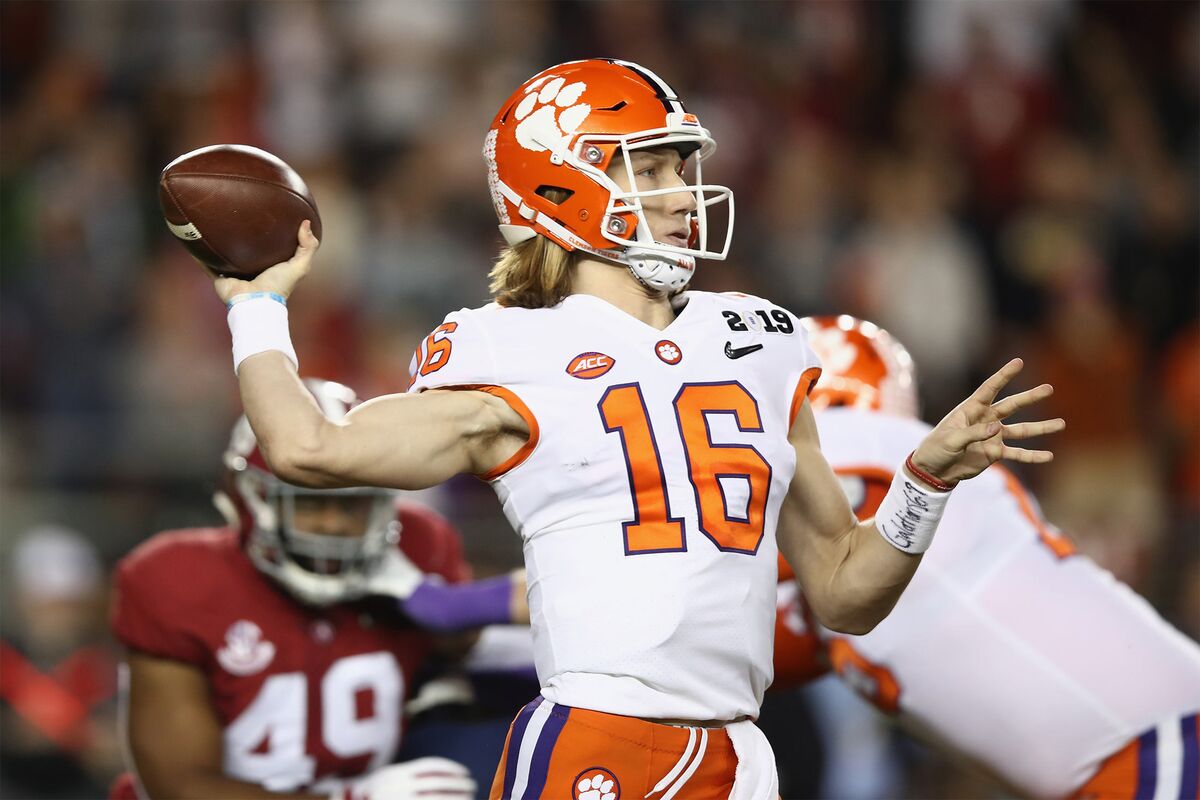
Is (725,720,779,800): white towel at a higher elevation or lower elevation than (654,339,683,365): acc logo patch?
lower

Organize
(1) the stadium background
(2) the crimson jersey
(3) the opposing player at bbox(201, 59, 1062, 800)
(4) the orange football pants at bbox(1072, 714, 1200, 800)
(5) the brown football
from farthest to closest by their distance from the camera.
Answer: (1) the stadium background < (2) the crimson jersey < (4) the orange football pants at bbox(1072, 714, 1200, 800) < (5) the brown football < (3) the opposing player at bbox(201, 59, 1062, 800)

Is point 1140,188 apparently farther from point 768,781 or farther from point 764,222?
point 768,781

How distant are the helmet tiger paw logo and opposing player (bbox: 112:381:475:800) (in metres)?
1.01

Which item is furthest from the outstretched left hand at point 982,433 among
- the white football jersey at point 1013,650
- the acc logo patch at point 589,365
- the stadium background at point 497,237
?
the stadium background at point 497,237

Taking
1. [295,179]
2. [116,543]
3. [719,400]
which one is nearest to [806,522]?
[719,400]

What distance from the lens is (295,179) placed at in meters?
2.71

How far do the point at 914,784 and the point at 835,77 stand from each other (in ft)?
12.9

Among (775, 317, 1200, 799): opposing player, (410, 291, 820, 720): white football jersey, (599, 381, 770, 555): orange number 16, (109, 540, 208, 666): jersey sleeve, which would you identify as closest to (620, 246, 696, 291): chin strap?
(410, 291, 820, 720): white football jersey

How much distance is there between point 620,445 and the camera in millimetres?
2484

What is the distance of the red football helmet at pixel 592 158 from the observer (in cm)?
265

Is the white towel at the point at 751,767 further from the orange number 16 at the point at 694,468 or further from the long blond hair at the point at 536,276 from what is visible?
the long blond hair at the point at 536,276

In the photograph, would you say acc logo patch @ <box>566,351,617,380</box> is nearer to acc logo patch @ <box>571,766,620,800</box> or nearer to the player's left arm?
the player's left arm

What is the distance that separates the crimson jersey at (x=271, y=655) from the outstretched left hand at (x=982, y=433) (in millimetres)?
1585

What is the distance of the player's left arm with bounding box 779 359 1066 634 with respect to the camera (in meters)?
2.54
